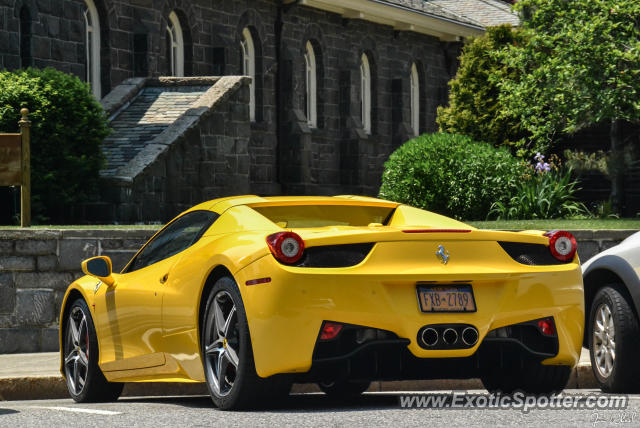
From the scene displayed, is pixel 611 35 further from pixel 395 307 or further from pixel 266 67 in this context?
pixel 395 307

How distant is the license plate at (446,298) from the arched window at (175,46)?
22.0 m

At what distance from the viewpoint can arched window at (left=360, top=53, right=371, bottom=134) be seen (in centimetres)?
3766

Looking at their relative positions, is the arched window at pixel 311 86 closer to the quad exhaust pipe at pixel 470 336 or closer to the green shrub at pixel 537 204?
the green shrub at pixel 537 204

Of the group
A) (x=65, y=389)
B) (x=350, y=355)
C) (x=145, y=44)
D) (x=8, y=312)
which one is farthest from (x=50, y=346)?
(x=145, y=44)

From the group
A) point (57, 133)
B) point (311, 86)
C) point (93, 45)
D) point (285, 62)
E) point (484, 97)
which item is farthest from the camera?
point (311, 86)

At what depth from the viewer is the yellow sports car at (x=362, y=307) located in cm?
737

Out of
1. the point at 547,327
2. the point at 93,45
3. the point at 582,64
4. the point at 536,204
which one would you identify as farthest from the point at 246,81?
the point at 547,327

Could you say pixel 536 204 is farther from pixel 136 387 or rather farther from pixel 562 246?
pixel 562 246

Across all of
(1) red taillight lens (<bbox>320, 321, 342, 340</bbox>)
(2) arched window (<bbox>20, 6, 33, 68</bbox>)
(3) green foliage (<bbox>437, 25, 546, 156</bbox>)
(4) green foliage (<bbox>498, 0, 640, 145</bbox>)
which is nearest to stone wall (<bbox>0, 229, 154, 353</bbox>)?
(1) red taillight lens (<bbox>320, 321, 342, 340</bbox>)

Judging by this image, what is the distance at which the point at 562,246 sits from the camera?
7.97m

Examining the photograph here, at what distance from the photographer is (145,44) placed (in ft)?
90.3

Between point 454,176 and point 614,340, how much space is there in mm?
13743

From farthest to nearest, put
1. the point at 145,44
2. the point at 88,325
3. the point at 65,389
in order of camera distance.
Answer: the point at 145,44 < the point at 65,389 < the point at 88,325

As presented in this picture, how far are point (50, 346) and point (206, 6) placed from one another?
1777 cm
